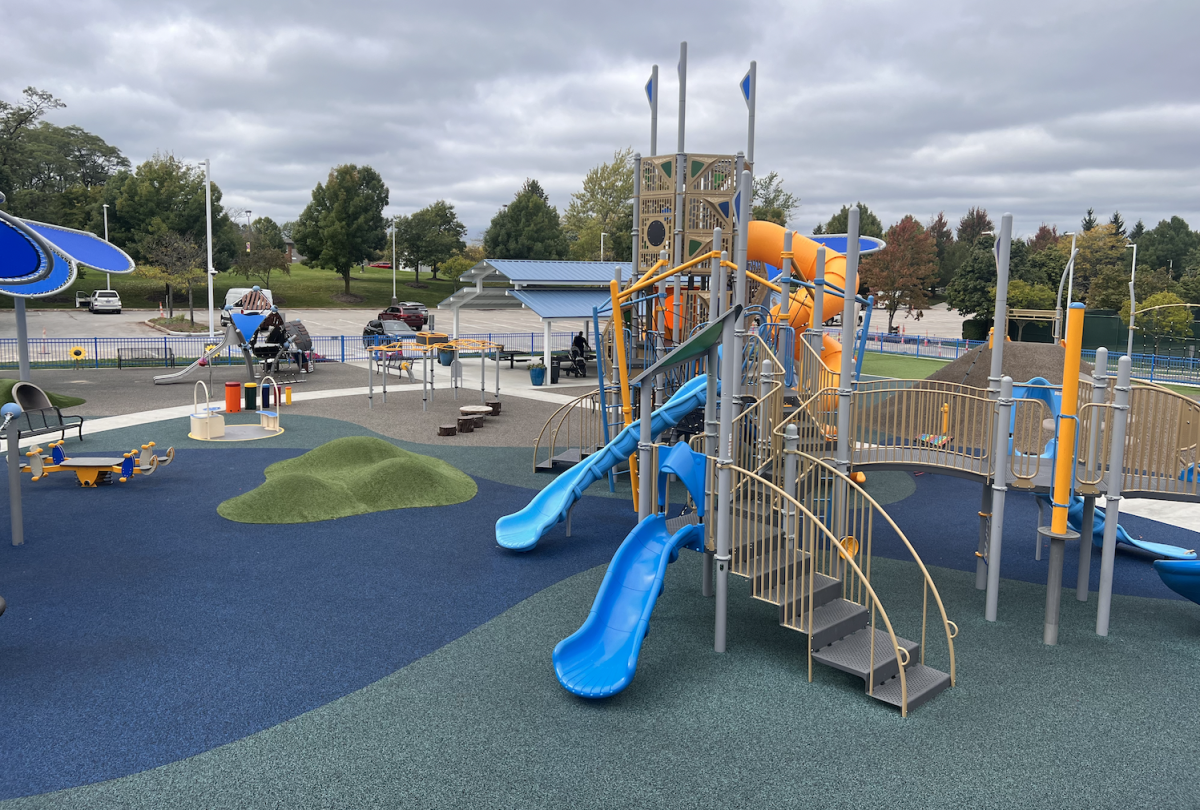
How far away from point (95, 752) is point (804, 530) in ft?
21.5

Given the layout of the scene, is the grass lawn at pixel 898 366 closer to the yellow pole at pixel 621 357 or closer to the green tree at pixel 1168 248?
the yellow pole at pixel 621 357

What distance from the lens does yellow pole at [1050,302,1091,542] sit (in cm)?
826


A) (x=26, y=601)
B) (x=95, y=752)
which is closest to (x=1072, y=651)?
(x=95, y=752)

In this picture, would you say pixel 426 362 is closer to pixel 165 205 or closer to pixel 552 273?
pixel 552 273

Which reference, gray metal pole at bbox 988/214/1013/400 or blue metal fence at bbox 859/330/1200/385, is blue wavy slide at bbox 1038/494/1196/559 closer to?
gray metal pole at bbox 988/214/1013/400

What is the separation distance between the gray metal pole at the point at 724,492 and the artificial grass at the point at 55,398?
17.4 m

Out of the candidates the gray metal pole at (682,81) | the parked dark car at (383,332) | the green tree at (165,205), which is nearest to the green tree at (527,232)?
the green tree at (165,205)

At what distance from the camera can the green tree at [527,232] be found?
68.6 metres

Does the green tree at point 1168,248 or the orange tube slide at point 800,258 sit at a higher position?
the green tree at point 1168,248

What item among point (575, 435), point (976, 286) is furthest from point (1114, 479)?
point (976, 286)

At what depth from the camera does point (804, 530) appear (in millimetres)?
8672

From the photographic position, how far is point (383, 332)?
38469mm

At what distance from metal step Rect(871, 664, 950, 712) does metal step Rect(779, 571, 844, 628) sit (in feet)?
2.02

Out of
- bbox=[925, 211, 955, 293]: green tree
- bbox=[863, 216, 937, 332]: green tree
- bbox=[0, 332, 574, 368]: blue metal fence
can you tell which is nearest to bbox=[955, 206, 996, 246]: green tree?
bbox=[925, 211, 955, 293]: green tree
